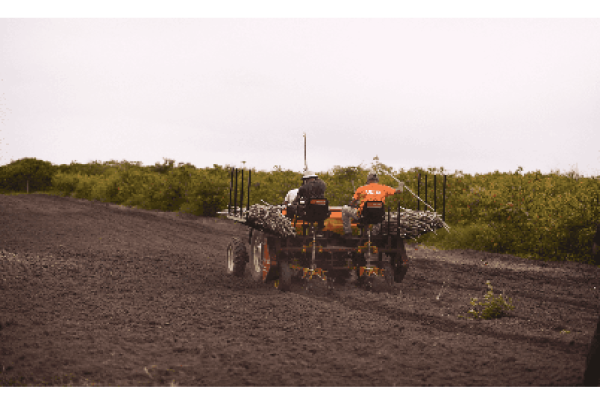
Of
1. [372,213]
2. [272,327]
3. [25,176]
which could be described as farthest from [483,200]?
[25,176]

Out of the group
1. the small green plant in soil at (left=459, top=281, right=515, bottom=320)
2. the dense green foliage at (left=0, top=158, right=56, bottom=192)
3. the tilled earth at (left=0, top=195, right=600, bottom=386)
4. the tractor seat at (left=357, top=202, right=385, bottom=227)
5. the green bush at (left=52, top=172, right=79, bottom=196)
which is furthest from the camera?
the dense green foliage at (left=0, top=158, right=56, bottom=192)

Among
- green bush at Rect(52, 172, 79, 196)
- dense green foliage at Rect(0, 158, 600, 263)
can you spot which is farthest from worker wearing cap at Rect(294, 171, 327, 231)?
green bush at Rect(52, 172, 79, 196)

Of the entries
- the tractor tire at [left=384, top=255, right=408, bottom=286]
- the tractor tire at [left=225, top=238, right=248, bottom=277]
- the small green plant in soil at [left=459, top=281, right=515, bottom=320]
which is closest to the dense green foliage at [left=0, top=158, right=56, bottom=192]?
the tractor tire at [left=225, top=238, right=248, bottom=277]

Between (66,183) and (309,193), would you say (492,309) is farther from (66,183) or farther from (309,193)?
(66,183)

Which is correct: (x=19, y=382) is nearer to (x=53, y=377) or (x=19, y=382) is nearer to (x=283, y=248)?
(x=53, y=377)

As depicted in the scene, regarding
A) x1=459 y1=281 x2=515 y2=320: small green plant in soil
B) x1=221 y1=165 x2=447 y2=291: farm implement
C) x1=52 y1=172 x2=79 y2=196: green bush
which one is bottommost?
x1=459 y1=281 x2=515 y2=320: small green plant in soil

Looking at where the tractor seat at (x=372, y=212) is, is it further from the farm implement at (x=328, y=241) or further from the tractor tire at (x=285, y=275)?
the tractor tire at (x=285, y=275)

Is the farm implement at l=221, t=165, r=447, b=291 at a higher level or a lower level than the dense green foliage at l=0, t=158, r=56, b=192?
lower

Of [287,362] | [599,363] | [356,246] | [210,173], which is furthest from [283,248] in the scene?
[210,173]

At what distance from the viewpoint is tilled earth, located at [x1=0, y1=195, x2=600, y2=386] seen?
538 cm

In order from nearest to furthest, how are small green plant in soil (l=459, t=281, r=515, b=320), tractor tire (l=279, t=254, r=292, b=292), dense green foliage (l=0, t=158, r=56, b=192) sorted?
small green plant in soil (l=459, t=281, r=515, b=320) < tractor tire (l=279, t=254, r=292, b=292) < dense green foliage (l=0, t=158, r=56, b=192)

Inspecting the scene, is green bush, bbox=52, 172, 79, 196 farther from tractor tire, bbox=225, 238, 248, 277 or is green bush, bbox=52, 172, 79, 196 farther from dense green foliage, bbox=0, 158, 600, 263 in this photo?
tractor tire, bbox=225, 238, 248, 277

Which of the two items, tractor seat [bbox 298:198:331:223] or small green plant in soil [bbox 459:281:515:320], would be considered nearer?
small green plant in soil [bbox 459:281:515:320]

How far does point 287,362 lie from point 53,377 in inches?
87.9
